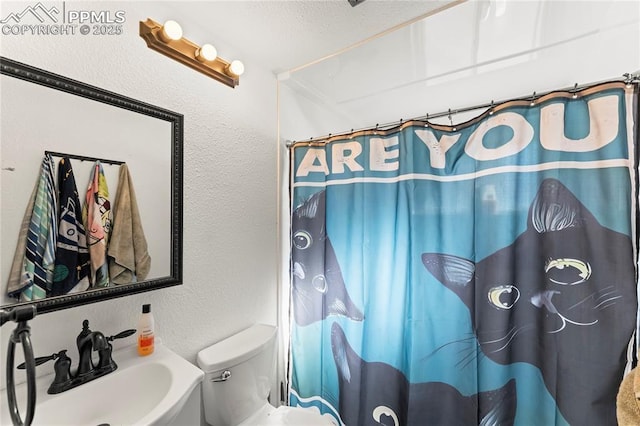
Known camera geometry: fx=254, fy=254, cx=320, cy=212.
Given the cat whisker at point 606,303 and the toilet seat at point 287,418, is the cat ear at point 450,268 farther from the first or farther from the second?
the toilet seat at point 287,418

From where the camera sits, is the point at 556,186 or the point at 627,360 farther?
the point at 556,186

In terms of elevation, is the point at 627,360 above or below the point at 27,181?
below

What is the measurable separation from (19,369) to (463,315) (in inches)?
65.2

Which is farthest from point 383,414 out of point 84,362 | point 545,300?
point 84,362

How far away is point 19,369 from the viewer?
789 mm

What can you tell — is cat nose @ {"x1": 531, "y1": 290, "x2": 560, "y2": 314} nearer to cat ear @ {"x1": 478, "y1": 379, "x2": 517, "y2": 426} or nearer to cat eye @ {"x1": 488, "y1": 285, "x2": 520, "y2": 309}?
cat eye @ {"x1": 488, "y1": 285, "x2": 520, "y2": 309}

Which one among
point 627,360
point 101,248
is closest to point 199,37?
point 101,248

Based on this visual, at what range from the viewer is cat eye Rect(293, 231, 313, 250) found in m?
1.64

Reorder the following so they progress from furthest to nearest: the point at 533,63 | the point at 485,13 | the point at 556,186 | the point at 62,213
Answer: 1. the point at 533,63
2. the point at 485,13
3. the point at 556,186
4. the point at 62,213

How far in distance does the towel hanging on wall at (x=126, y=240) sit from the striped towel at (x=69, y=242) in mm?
86

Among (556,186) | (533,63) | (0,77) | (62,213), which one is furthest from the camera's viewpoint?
(533,63)

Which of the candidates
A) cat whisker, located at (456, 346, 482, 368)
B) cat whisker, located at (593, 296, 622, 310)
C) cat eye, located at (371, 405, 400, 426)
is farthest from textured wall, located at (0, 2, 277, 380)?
cat whisker, located at (593, 296, 622, 310)

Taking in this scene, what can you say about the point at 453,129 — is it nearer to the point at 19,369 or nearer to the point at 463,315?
the point at 463,315

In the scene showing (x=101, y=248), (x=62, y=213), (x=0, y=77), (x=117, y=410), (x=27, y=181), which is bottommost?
(x=117, y=410)
